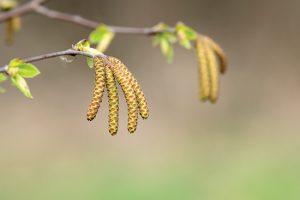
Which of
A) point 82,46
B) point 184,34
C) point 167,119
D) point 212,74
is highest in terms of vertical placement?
point 167,119

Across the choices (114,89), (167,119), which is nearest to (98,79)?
(114,89)

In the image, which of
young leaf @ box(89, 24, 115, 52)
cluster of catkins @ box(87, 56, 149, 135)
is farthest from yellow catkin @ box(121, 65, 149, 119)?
young leaf @ box(89, 24, 115, 52)

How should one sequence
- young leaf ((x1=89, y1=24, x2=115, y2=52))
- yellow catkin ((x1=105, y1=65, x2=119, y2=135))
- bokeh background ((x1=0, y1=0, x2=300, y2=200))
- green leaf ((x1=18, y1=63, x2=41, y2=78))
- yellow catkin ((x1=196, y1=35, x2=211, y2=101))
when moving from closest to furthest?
1. yellow catkin ((x1=105, y1=65, x2=119, y2=135))
2. green leaf ((x1=18, y1=63, x2=41, y2=78))
3. yellow catkin ((x1=196, y1=35, x2=211, y2=101))
4. young leaf ((x1=89, y1=24, x2=115, y2=52))
5. bokeh background ((x1=0, y1=0, x2=300, y2=200))

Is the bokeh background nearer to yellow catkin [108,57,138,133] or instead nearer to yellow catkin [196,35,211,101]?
yellow catkin [196,35,211,101]

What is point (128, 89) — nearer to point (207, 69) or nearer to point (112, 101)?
point (112, 101)

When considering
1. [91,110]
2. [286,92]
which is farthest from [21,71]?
[286,92]

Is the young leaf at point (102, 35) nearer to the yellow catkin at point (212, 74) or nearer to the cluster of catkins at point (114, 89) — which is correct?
the yellow catkin at point (212, 74)

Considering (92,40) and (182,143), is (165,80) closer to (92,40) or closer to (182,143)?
(182,143)
